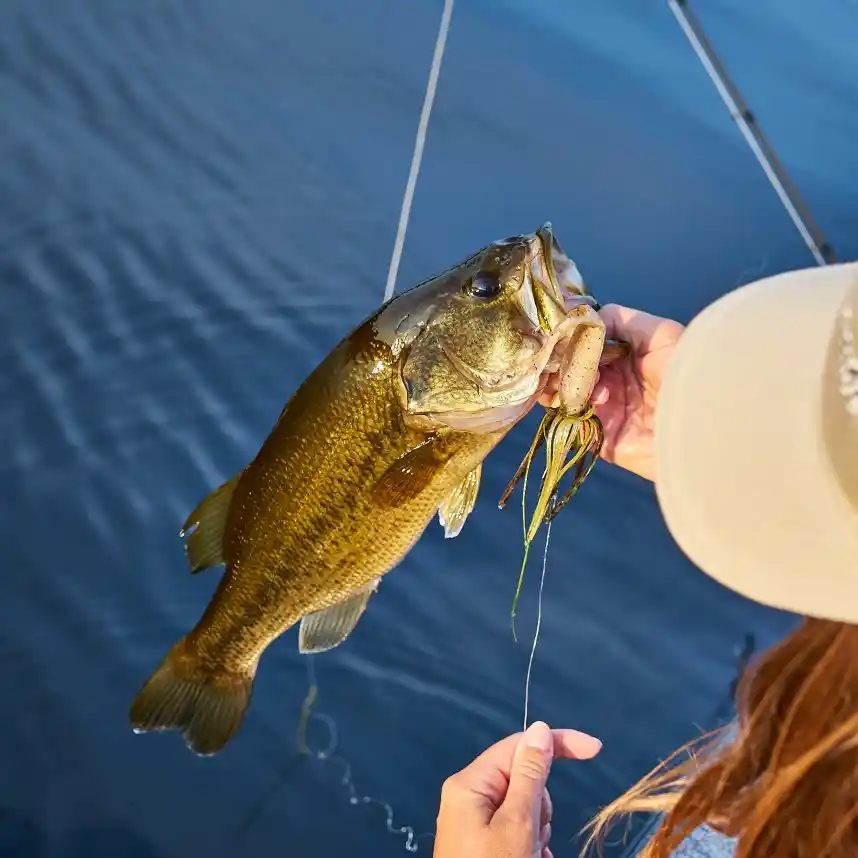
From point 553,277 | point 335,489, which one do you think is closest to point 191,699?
point 335,489

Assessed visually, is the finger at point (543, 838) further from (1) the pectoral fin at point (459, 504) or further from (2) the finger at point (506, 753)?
(1) the pectoral fin at point (459, 504)

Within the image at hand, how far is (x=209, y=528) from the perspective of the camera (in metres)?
1.21

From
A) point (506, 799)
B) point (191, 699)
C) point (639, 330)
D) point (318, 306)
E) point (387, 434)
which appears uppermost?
point (639, 330)

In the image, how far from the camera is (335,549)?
116cm

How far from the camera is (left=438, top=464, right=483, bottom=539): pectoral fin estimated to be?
3.86 ft

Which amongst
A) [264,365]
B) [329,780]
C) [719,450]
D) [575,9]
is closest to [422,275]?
[264,365]

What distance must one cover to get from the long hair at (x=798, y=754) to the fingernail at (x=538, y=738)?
0.22 m

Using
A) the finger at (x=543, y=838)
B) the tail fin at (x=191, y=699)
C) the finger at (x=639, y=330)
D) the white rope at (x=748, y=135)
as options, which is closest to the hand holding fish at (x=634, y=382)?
the finger at (x=639, y=330)

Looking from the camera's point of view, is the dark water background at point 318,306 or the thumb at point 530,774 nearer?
the thumb at point 530,774

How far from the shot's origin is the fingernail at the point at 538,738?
107 centimetres

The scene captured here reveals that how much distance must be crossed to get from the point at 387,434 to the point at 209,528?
0.33 m

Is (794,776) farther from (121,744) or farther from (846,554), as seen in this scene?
(121,744)

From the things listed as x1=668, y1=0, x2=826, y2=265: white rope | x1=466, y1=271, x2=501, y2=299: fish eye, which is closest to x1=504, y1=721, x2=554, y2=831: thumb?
x1=466, y1=271, x2=501, y2=299: fish eye

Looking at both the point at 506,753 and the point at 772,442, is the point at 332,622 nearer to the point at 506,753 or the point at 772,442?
the point at 506,753
